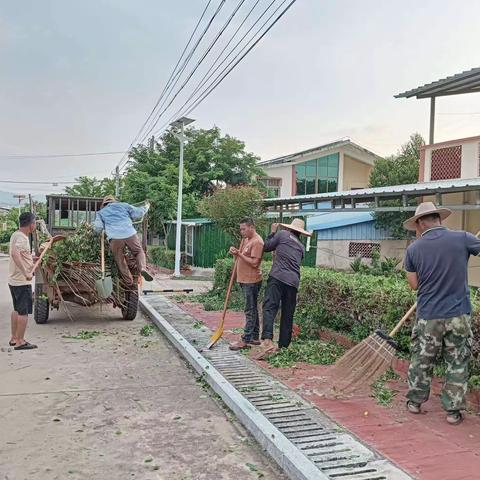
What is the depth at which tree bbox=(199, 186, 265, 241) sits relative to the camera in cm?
1620

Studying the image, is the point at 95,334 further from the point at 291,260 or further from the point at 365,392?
the point at 365,392

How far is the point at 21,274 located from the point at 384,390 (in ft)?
16.5

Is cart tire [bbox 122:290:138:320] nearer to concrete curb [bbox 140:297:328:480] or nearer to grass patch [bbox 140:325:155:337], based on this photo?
grass patch [bbox 140:325:155:337]

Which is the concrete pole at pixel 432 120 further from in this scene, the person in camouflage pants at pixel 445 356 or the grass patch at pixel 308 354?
the person in camouflage pants at pixel 445 356

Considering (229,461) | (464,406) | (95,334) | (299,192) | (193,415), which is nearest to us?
(229,461)

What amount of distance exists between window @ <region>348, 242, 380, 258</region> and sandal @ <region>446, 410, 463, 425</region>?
12061 millimetres

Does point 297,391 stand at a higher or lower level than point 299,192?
lower

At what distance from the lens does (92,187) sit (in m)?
43.0

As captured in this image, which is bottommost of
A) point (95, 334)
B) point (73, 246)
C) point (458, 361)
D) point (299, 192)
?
point (95, 334)

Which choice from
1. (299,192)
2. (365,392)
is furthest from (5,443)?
(299,192)

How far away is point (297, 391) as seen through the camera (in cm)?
541

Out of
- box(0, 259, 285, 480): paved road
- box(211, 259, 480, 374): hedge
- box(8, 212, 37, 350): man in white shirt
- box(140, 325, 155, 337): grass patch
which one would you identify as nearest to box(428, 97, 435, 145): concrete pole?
box(211, 259, 480, 374): hedge

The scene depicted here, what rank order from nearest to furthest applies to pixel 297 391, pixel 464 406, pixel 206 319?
pixel 464 406, pixel 297 391, pixel 206 319

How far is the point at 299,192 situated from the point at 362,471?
28540 millimetres
